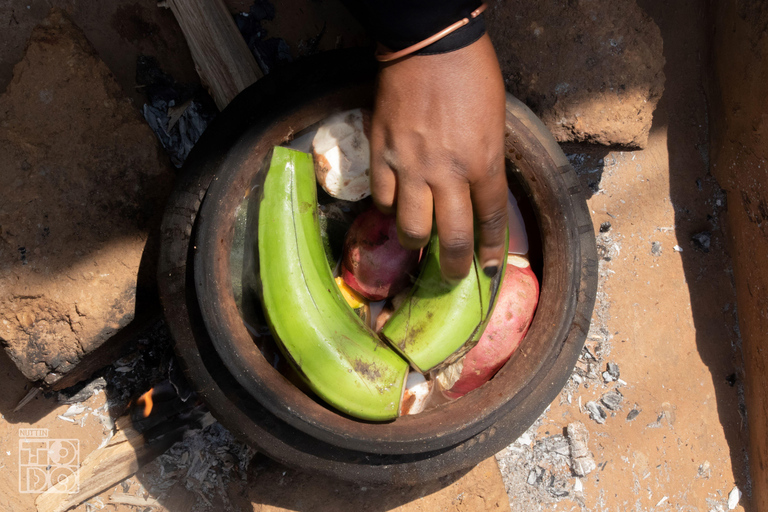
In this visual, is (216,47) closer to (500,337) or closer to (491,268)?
(491,268)

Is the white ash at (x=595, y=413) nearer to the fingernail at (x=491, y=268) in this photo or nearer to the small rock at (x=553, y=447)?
the small rock at (x=553, y=447)

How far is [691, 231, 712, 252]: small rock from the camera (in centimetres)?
249

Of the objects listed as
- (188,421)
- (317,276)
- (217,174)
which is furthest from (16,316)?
(317,276)

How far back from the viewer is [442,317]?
56.0 inches

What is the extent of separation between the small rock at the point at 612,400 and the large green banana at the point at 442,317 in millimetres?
1198

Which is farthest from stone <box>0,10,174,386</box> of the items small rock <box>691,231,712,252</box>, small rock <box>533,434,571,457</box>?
small rock <box>691,231,712,252</box>

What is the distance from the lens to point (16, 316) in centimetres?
175

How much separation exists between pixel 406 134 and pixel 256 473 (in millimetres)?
1462

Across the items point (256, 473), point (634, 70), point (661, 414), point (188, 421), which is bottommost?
point (661, 414)

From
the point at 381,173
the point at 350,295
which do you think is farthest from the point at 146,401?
the point at 381,173

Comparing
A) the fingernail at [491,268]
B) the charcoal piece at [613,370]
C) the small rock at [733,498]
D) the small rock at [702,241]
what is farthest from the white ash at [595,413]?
the fingernail at [491,268]

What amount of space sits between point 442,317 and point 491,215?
311 millimetres

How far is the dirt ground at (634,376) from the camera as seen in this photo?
212 cm

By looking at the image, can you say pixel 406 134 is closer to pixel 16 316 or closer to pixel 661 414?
pixel 16 316
